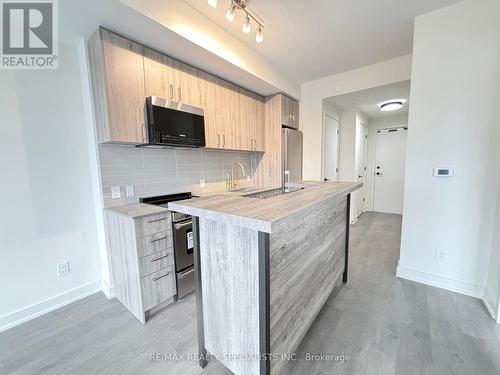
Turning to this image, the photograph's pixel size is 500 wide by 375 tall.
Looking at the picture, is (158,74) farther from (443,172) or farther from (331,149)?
(331,149)

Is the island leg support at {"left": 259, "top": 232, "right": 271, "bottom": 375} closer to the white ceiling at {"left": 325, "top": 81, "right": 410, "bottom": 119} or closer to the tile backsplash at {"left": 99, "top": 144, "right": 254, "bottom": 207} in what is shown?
the tile backsplash at {"left": 99, "top": 144, "right": 254, "bottom": 207}

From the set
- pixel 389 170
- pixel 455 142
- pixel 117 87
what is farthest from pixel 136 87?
pixel 389 170

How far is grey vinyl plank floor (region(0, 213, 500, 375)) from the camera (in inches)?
52.9

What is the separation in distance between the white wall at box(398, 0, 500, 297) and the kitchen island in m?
1.48

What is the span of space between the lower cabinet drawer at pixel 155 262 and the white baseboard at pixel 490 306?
A: 2.74 meters

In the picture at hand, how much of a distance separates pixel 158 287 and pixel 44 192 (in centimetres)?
133

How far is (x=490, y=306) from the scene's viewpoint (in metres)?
1.78

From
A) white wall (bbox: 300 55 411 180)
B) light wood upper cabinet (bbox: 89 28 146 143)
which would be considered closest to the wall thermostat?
white wall (bbox: 300 55 411 180)

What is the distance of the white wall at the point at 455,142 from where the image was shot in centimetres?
185

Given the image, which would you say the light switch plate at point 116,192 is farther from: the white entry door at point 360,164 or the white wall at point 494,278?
the white entry door at point 360,164

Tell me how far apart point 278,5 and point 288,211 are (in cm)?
199

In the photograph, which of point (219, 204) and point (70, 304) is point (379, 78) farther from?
point (70, 304)

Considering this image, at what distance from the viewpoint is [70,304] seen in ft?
6.56

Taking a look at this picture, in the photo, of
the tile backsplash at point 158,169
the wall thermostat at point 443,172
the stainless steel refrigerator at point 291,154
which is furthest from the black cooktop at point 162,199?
the wall thermostat at point 443,172
